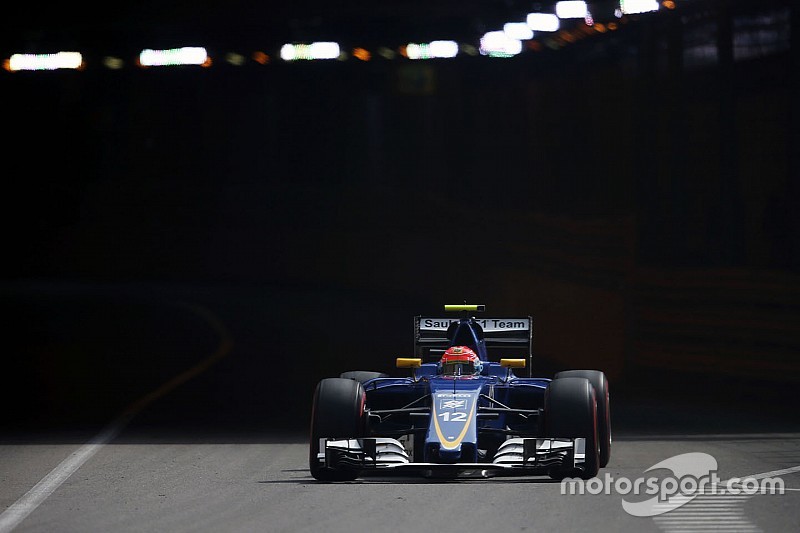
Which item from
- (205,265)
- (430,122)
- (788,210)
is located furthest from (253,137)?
(788,210)

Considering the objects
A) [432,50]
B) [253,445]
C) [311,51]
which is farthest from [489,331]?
[311,51]

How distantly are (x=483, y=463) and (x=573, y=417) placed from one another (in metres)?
0.68

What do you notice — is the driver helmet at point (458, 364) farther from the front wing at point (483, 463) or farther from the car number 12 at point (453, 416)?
the front wing at point (483, 463)

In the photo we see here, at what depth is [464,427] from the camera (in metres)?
9.97

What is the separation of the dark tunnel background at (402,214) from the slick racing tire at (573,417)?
542 centimetres

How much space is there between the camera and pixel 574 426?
9867mm

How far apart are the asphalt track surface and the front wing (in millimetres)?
150

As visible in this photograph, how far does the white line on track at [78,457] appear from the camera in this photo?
30.1ft

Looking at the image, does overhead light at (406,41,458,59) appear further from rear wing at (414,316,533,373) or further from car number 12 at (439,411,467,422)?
car number 12 at (439,411,467,422)

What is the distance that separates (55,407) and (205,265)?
81.3 feet

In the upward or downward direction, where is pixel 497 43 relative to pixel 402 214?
upward

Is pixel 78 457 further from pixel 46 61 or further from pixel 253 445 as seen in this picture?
pixel 46 61

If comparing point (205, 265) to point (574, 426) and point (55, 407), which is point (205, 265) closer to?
point (55, 407)

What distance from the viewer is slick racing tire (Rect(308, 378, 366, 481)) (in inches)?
399
